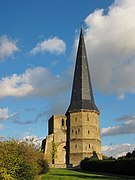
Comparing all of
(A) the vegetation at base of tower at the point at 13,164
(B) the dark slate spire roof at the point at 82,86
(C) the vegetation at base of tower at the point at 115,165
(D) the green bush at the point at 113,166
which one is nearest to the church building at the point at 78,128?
(B) the dark slate spire roof at the point at 82,86

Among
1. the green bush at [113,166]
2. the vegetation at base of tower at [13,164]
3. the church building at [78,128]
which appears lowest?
the vegetation at base of tower at [13,164]

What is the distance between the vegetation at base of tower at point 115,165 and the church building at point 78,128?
9730 millimetres

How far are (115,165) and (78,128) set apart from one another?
94.7 ft

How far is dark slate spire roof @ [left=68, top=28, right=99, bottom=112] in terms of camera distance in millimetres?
75250

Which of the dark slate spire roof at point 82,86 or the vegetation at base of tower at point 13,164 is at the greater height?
the dark slate spire roof at point 82,86

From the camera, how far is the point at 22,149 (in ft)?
79.4

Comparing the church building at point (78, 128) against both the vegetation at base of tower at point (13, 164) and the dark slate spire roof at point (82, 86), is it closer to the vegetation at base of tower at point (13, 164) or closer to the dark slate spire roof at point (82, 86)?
the dark slate spire roof at point (82, 86)

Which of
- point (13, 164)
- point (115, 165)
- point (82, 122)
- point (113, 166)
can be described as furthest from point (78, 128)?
point (13, 164)

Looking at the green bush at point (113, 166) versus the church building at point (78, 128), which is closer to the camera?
the green bush at point (113, 166)

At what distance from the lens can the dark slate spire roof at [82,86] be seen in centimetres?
7525

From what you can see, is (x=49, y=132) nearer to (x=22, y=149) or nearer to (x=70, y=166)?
(x=70, y=166)

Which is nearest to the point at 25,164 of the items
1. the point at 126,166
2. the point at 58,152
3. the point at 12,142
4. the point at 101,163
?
the point at 12,142

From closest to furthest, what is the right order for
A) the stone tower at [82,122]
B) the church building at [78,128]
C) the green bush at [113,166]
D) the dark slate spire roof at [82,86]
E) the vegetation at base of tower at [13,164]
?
the vegetation at base of tower at [13,164]
the green bush at [113,166]
the stone tower at [82,122]
the church building at [78,128]
the dark slate spire roof at [82,86]

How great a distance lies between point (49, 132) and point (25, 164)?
64644 millimetres
